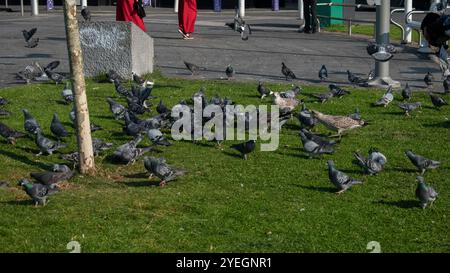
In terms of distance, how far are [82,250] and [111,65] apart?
8509mm

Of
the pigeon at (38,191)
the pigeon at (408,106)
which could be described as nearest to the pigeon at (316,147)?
the pigeon at (408,106)

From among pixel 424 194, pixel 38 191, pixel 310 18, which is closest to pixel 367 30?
pixel 310 18

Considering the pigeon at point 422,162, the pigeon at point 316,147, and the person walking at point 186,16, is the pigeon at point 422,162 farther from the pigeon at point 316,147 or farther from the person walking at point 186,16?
the person walking at point 186,16

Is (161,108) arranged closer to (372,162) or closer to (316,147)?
(316,147)

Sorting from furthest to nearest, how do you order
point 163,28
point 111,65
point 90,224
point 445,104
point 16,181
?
point 163,28 < point 111,65 < point 445,104 < point 16,181 < point 90,224

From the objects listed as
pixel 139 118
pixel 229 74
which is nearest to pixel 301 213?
pixel 139 118

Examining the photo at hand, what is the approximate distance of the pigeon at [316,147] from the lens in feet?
32.1

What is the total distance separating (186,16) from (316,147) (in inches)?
495

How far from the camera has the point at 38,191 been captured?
781 cm

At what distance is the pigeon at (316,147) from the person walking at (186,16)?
1242 centimetres

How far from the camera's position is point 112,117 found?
11.9m

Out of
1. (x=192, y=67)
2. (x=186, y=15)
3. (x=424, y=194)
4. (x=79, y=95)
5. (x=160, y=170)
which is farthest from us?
(x=186, y=15)

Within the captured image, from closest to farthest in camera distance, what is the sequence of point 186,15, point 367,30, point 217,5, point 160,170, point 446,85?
point 160,170 < point 446,85 < point 186,15 < point 367,30 < point 217,5

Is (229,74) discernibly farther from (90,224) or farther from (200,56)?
(90,224)
